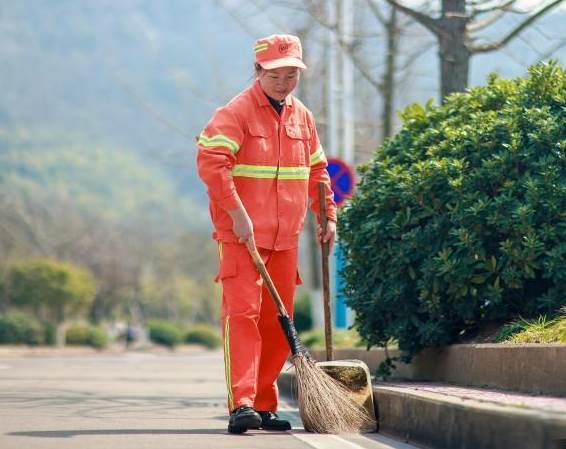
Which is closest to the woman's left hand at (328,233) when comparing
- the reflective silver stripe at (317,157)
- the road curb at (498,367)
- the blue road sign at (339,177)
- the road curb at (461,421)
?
the reflective silver stripe at (317,157)

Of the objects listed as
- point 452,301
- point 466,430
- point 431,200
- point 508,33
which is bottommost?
point 466,430

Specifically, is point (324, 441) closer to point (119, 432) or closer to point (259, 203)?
point (119, 432)

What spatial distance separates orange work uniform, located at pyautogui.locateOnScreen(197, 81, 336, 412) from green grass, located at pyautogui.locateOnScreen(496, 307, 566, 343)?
138 centimetres

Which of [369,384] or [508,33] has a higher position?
[508,33]

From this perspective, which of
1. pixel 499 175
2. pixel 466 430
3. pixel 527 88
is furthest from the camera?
pixel 527 88

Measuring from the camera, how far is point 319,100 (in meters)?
30.8

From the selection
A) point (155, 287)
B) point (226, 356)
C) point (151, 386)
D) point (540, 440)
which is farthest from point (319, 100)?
point (155, 287)

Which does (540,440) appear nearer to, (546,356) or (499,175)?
(546,356)

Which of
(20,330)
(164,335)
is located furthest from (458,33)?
(164,335)

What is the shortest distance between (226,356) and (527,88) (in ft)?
10.3

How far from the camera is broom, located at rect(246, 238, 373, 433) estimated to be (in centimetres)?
779

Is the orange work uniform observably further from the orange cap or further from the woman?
the orange cap

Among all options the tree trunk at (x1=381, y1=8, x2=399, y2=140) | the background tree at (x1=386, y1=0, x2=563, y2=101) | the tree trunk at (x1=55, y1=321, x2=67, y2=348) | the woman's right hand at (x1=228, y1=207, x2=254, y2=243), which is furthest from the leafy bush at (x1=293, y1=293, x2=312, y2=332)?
the tree trunk at (x1=55, y1=321, x2=67, y2=348)

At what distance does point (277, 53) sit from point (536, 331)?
221 cm
